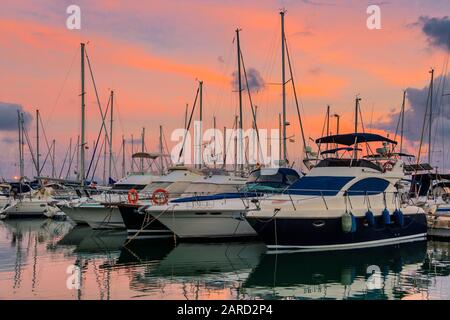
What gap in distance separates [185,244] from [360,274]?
28.0ft

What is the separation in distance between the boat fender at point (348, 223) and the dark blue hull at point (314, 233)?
8.8 inches

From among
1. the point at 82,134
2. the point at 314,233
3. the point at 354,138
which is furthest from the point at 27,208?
the point at 314,233

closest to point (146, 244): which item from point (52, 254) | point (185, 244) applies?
point (185, 244)

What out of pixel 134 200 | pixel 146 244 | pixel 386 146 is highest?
pixel 386 146

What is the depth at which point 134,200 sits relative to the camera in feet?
84.6

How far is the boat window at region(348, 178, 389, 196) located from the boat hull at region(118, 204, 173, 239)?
29.8ft

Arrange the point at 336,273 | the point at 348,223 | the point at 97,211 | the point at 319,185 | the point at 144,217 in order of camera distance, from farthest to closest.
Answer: the point at 97,211 → the point at 144,217 → the point at 319,185 → the point at 348,223 → the point at 336,273

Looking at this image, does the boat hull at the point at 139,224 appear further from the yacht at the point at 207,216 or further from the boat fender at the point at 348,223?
the boat fender at the point at 348,223

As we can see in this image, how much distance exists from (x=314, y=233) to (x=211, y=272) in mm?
4910

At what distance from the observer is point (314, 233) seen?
20.1 metres

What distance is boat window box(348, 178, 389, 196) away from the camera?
70.3 ft

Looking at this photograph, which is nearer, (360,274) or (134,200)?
(360,274)

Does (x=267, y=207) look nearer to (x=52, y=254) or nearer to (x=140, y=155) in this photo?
(x=52, y=254)

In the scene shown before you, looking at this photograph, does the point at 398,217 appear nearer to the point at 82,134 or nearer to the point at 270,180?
the point at 270,180
